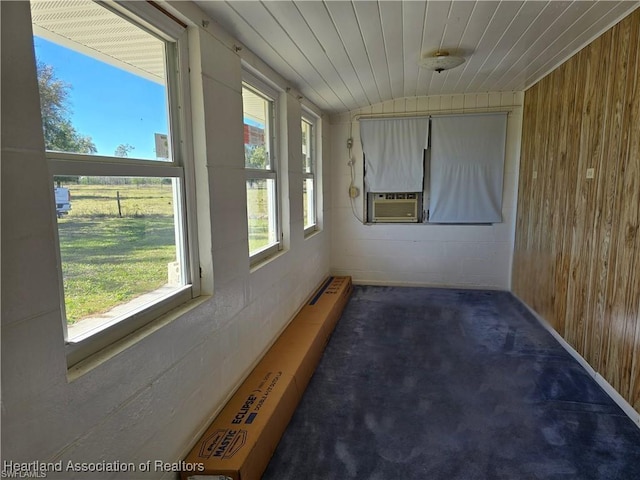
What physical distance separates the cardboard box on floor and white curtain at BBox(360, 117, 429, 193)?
2.29 meters

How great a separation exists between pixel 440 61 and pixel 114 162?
2.49 meters

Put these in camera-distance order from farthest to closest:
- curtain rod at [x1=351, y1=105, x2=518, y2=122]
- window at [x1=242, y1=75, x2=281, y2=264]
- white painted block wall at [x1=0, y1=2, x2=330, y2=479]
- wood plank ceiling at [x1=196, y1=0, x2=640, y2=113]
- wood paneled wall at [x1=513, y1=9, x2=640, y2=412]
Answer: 1. curtain rod at [x1=351, y1=105, x2=518, y2=122]
2. window at [x1=242, y1=75, x2=281, y2=264]
3. wood paneled wall at [x1=513, y1=9, x2=640, y2=412]
4. wood plank ceiling at [x1=196, y1=0, x2=640, y2=113]
5. white painted block wall at [x1=0, y1=2, x2=330, y2=479]

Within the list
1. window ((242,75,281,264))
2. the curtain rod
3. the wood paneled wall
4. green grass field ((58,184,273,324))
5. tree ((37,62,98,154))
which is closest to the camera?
tree ((37,62,98,154))

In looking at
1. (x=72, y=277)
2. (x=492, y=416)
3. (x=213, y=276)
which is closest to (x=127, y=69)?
(x=72, y=277)


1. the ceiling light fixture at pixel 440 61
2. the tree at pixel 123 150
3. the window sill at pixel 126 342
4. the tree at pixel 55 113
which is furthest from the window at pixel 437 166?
the tree at pixel 55 113

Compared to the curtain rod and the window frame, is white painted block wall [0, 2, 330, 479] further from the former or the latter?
the curtain rod

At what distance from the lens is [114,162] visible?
54.7 inches

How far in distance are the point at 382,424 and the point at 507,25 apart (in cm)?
253

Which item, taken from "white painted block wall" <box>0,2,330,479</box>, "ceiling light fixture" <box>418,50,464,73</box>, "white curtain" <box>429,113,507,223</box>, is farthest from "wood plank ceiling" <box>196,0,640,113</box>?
"white curtain" <box>429,113,507,223</box>

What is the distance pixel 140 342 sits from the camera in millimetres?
1429

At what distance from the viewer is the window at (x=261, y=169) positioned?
2605mm

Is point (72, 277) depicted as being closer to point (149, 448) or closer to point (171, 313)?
point (171, 313)

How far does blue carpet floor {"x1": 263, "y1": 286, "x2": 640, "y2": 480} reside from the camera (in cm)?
186

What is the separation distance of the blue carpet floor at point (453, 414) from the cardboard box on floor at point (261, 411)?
0.11 m
